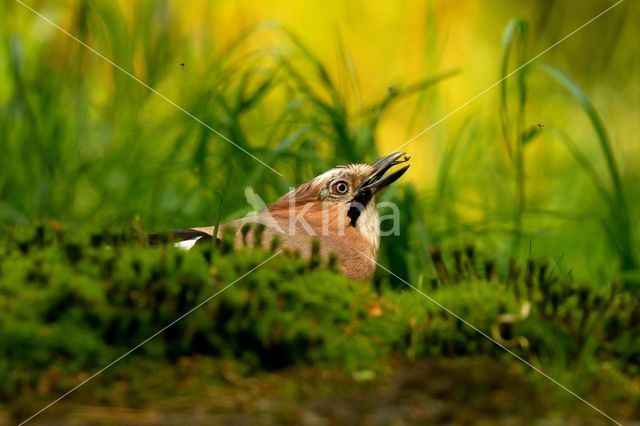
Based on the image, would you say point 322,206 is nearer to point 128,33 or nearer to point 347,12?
point 128,33

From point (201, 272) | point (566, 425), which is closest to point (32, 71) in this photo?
point (201, 272)

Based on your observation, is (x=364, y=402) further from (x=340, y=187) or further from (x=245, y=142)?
(x=245, y=142)

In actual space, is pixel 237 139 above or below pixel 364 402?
above

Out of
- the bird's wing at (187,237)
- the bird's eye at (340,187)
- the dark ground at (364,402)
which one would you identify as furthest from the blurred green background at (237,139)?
the dark ground at (364,402)

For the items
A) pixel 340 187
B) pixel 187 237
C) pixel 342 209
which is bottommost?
pixel 187 237

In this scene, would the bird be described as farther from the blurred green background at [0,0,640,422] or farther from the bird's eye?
the blurred green background at [0,0,640,422]

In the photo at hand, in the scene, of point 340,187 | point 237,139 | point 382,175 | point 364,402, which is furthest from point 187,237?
point 364,402

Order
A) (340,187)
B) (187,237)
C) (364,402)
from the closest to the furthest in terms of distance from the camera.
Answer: (364,402)
(187,237)
(340,187)
